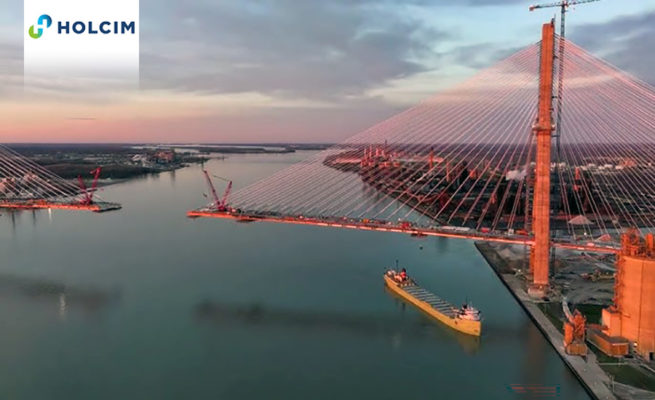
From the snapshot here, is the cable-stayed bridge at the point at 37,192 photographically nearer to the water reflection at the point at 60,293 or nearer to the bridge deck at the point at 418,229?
the water reflection at the point at 60,293

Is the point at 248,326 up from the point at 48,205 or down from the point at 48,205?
down

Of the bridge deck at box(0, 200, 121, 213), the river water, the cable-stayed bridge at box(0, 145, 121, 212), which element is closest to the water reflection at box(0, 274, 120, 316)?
the river water

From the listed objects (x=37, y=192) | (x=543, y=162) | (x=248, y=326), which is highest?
(x=543, y=162)

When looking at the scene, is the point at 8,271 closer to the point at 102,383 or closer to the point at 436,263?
the point at 102,383

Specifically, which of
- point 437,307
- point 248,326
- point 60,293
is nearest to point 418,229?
point 437,307

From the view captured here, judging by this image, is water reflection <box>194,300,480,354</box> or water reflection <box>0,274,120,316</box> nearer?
water reflection <box>194,300,480,354</box>

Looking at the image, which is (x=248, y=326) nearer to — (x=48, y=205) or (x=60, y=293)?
(x=60, y=293)

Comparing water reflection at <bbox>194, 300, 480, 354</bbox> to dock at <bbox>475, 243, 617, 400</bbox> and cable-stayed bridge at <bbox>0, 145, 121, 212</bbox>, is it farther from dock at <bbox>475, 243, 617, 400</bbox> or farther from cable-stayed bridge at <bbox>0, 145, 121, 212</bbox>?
cable-stayed bridge at <bbox>0, 145, 121, 212</bbox>
